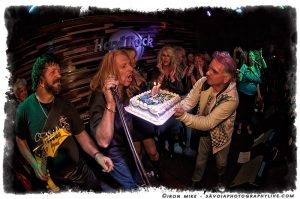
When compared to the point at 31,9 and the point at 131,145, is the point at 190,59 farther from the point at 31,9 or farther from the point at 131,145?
the point at 31,9

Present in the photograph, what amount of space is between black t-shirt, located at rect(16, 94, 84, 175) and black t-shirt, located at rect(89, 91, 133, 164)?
5.8 inches

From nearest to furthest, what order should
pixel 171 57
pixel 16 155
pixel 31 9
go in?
pixel 31 9
pixel 171 57
pixel 16 155

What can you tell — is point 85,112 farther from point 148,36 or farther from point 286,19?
point 286,19

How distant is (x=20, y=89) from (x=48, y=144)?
57cm

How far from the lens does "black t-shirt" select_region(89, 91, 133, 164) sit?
3.77m

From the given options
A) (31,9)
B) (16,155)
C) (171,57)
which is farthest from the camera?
(16,155)

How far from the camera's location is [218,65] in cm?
373

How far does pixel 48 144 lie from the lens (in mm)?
3844

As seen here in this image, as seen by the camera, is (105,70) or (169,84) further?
(169,84)

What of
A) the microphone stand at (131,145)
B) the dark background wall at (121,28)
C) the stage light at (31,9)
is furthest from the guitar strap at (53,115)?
the stage light at (31,9)

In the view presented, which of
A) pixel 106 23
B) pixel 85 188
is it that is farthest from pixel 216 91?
pixel 85 188

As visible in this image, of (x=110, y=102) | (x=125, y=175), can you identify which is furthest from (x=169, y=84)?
(x=125, y=175)

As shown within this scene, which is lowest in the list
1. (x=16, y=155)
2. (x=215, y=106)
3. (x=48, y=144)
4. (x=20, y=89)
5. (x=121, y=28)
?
(x=16, y=155)

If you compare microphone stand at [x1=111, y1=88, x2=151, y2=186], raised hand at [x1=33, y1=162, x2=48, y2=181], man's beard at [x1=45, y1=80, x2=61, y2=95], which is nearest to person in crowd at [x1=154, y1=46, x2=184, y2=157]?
microphone stand at [x1=111, y1=88, x2=151, y2=186]
